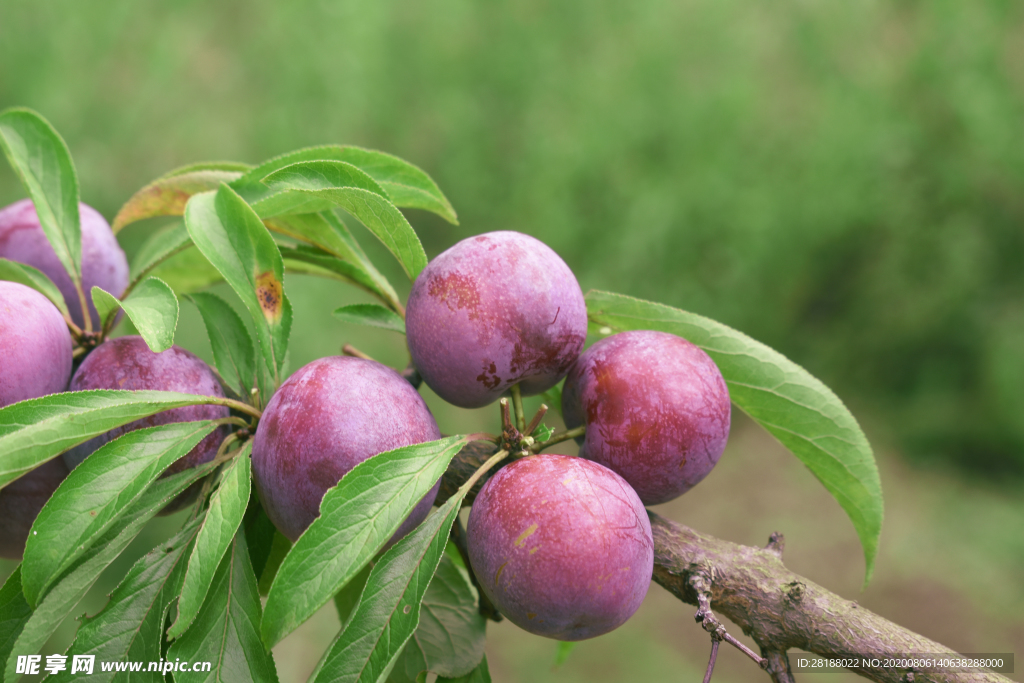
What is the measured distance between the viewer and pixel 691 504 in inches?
105

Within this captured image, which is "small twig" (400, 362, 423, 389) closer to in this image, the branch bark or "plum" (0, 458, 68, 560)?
the branch bark

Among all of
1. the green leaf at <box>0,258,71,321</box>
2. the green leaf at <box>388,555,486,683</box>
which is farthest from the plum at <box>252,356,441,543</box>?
the green leaf at <box>0,258,71,321</box>

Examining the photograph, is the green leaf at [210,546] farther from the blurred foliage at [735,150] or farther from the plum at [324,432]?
the blurred foliage at [735,150]

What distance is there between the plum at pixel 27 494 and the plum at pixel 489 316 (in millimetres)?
268

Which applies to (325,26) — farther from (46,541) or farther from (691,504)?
(46,541)

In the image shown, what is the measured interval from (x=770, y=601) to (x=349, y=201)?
38 cm

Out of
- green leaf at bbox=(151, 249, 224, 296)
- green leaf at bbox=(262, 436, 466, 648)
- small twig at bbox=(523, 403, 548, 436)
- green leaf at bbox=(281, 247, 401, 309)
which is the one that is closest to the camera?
green leaf at bbox=(262, 436, 466, 648)

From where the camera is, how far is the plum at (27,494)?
47cm

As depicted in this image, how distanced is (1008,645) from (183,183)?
2.43 metres

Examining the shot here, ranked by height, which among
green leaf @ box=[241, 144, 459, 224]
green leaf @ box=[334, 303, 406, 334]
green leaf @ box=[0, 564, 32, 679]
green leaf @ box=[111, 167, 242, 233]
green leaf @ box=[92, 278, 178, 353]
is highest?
green leaf @ box=[241, 144, 459, 224]

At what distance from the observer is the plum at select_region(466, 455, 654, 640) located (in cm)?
37

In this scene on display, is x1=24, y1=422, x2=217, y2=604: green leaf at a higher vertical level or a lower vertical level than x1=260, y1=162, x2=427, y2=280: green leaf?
lower

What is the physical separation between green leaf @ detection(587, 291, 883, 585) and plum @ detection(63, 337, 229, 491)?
300mm

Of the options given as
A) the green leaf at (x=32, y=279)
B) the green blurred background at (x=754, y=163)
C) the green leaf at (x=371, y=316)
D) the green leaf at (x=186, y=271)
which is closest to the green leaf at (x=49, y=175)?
the green leaf at (x=32, y=279)
